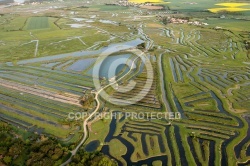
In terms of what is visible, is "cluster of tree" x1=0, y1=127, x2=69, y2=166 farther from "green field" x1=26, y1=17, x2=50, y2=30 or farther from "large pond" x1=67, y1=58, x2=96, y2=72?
"green field" x1=26, y1=17, x2=50, y2=30

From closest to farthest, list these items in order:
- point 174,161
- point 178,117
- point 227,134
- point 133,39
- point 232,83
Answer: point 174,161 → point 227,134 → point 178,117 → point 232,83 → point 133,39

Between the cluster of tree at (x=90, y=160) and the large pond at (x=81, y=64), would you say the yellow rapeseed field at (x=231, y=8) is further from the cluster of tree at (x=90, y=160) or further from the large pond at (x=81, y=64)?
the cluster of tree at (x=90, y=160)

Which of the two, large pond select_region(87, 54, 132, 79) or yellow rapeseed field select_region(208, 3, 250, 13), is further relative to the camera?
yellow rapeseed field select_region(208, 3, 250, 13)

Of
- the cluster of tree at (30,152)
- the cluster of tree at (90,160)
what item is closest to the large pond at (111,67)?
the cluster of tree at (30,152)

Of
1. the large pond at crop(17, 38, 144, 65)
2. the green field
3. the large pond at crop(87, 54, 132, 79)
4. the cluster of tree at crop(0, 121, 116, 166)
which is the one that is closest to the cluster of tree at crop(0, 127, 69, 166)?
the cluster of tree at crop(0, 121, 116, 166)

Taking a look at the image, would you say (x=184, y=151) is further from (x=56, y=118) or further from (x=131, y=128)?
(x=56, y=118)

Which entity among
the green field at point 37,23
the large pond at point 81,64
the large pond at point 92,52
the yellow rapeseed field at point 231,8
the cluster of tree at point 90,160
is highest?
the yellow rapeseed field at point 231,8

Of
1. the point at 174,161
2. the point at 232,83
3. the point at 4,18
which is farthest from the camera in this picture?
the point at 4,18

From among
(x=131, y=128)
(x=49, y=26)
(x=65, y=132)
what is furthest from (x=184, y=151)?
(x=49, y=26)

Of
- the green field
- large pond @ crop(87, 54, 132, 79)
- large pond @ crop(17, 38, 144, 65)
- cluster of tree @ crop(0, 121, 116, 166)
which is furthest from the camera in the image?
the green field
